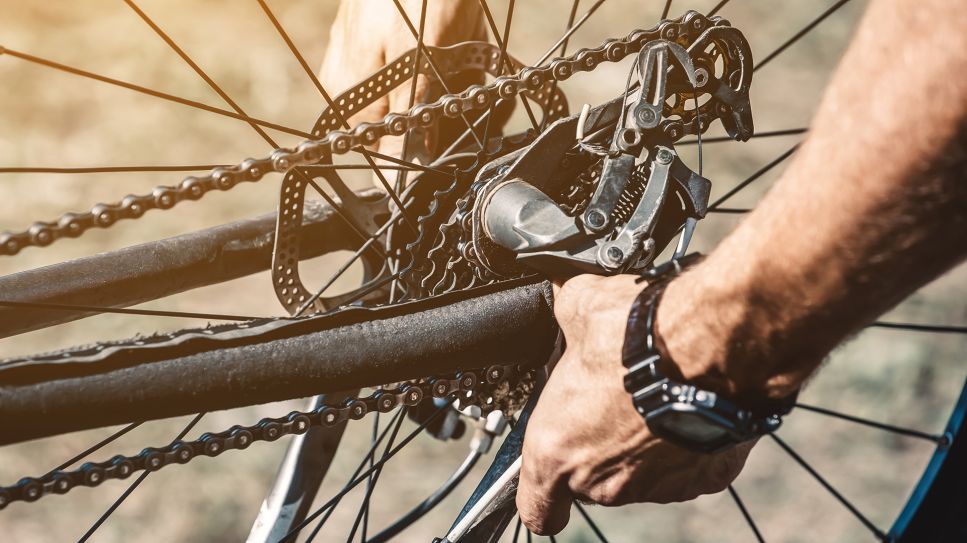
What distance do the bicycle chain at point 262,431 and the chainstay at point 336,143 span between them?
0.74 feet

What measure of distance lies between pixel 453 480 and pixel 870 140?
966mm

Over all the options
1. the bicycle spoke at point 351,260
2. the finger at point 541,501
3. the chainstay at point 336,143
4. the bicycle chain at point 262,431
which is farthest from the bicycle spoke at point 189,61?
the finger at point 541,501

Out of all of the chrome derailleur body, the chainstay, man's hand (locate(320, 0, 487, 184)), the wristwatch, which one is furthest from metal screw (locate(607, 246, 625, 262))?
man's hand (locate(320, 0, 487, 184))

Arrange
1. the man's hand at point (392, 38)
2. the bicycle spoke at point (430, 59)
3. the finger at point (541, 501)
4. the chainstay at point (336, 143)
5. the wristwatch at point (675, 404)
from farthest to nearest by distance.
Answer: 1. the man's hand at point (392, 38)
2. the bicycle spoke at point (430, 59)
3. the chainstay at point (336, 143)
4. the finger at point (541, 501)
5. the wristwatch at point (675, 404)

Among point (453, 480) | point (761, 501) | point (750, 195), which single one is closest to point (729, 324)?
point (453, 480)

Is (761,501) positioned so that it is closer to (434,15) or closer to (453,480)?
(453,480)

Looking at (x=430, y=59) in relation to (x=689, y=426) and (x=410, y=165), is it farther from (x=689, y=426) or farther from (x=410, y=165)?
(x=689, y=426)

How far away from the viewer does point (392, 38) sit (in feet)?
4.07

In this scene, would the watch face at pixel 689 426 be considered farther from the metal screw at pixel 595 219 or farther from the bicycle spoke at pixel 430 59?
the bicycle spoke at pixel 430 59

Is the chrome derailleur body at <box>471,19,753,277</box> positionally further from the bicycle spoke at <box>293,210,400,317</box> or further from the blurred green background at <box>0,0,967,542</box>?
the blurred green background at <box>0,0,967,542</box>

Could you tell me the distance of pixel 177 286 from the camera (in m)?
1.13

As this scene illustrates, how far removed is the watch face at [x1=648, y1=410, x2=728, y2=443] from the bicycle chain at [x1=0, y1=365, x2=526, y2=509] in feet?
0.92

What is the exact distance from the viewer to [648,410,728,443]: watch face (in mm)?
728

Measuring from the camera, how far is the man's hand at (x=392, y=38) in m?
1.23
